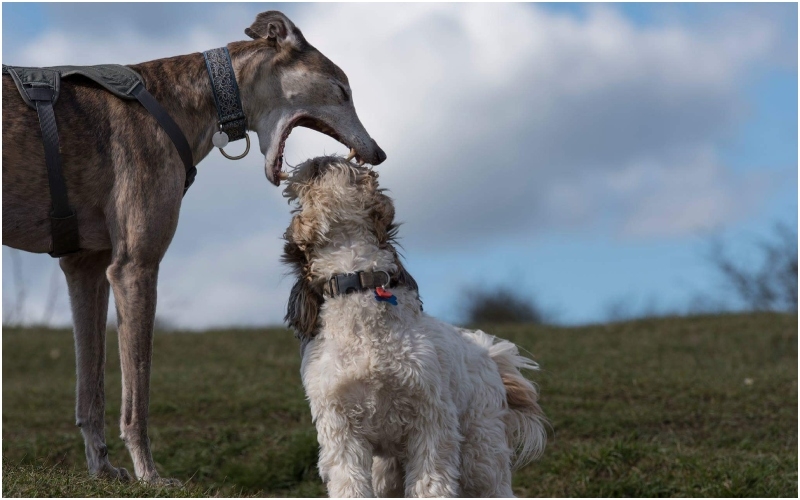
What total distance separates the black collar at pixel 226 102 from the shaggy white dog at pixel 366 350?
93 centimetres

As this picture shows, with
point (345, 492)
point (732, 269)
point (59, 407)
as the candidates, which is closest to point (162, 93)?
point (345, 492)

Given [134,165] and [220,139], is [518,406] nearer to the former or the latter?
[220,139]

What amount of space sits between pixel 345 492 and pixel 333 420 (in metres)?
0.32

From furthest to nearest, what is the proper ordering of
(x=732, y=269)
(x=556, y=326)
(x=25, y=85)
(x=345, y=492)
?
1. (x=732, y=269)
2. (x=556, y=326)
3. (x=25, y=85)
4. (x=345, y=492)

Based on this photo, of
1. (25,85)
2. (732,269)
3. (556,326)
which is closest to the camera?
(25,85)

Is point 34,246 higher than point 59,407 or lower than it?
higher

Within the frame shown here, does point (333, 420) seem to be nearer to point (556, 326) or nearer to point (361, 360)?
point (361, 360)

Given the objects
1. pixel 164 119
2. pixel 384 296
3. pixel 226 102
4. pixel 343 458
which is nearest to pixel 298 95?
pixel 226 102

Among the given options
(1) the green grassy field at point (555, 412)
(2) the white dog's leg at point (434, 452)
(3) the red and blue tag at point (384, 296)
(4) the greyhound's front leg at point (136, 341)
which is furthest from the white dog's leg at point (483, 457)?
(4) the greyhound's front leg at point (136, 341)

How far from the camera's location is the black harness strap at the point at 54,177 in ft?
16.6

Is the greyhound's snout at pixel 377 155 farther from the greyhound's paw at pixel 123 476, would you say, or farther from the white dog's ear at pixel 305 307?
the greyhound's paw at pixel 123 476

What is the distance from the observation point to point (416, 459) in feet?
15.1

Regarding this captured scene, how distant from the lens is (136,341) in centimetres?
516

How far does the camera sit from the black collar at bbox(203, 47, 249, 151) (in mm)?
5504
